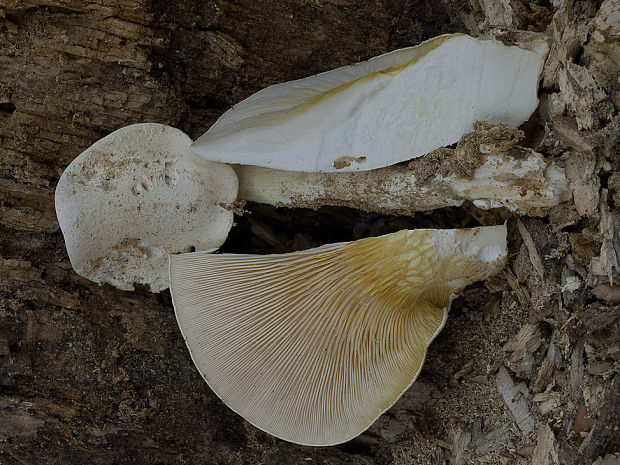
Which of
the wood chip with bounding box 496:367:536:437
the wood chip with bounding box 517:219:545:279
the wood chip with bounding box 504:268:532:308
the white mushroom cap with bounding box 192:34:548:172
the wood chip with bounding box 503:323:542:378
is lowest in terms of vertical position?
the wood chip with bounding box 496:367:536:437

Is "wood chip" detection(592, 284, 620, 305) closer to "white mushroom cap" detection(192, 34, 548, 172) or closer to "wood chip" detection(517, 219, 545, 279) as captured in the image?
"wood chip" detection(517, 219, 545, 279)

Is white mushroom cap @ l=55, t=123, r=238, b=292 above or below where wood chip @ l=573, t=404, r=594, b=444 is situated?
above

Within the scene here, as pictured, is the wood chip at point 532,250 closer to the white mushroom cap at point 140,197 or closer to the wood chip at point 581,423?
the wood chip at point 581,423

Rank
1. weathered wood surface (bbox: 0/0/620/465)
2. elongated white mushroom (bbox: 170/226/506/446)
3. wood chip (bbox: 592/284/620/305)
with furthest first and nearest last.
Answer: weathered wood surface (bbox: 0/0/620/465) → elongated white mushroom (bbox: 170/226/506/446) → wood chip (bbox: 592/284/620/305)

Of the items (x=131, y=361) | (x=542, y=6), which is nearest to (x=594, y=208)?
(x=542, y=6)

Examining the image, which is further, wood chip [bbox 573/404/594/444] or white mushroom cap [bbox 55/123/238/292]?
white mushroom cap [bbox 55/123/238/292]

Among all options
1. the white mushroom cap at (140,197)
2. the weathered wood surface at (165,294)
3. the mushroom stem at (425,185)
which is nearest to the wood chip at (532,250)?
the weathered wood surface at (165,294)

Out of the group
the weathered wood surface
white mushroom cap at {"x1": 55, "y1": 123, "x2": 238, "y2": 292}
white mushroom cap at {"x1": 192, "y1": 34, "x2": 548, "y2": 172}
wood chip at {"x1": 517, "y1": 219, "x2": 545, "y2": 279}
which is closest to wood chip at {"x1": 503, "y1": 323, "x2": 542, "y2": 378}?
the weathered wood surface
